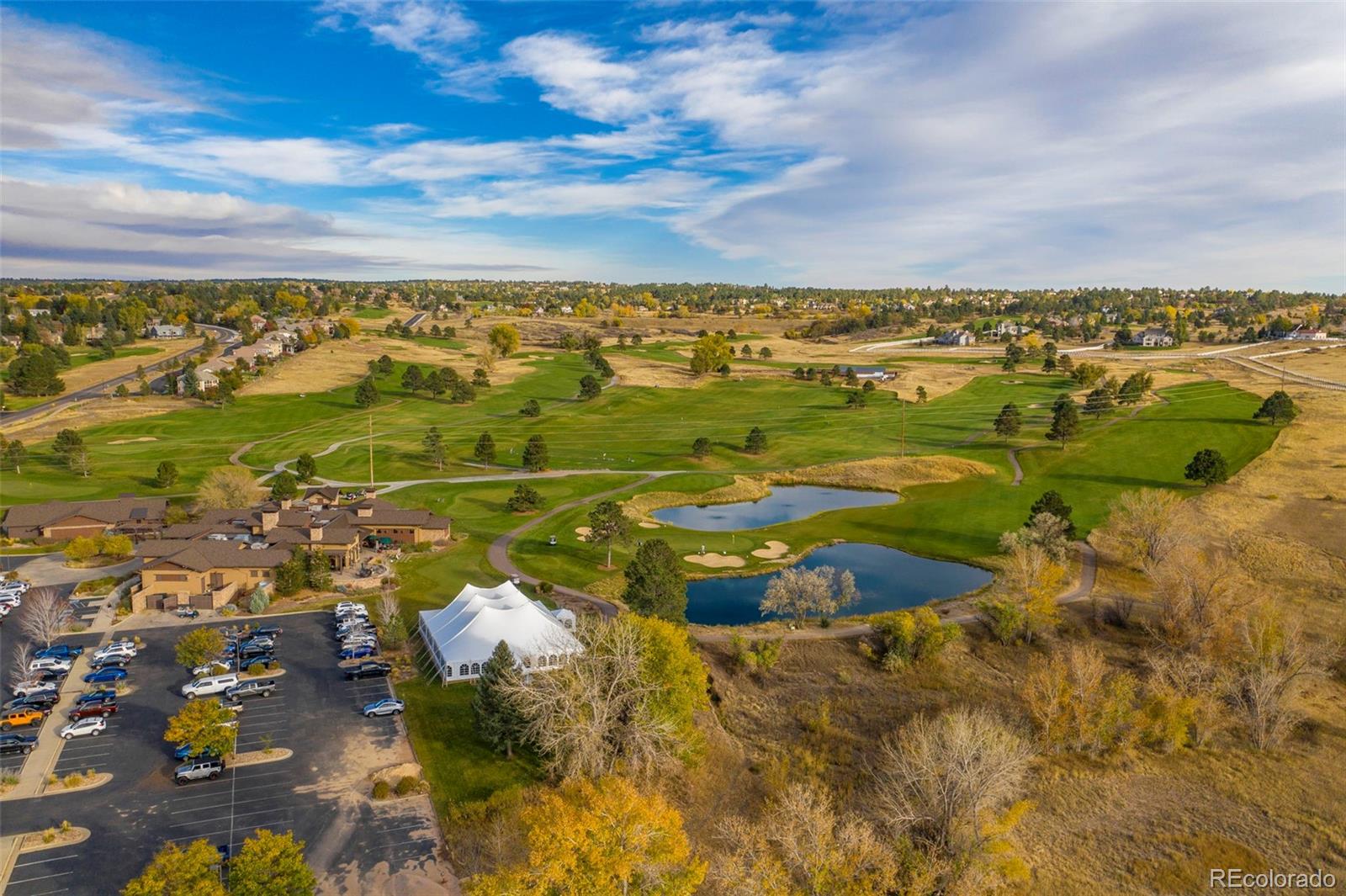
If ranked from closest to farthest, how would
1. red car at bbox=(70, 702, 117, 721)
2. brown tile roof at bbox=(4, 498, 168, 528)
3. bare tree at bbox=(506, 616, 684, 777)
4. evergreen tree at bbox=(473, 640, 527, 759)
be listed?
1. bare tree at bbox=(506, 616, 684, 777)
2. evergreen tree at bbox=(473, 640, 527, 759)
3. red car at bbox=(70, 702, 117, 721)
4. brown tile roof at bbox=(4, 498, 168, 528)

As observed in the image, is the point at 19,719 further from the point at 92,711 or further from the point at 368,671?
the point at 368,671

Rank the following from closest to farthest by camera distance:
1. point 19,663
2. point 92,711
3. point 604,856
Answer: point 604,856 < point 92,711 < point 19,663

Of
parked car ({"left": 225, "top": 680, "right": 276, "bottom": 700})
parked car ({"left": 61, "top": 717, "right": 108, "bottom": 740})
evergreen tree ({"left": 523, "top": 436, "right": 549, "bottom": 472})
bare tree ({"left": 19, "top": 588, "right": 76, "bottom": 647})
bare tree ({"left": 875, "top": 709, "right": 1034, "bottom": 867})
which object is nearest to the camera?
bare tree ({"left": 875, "top": 709, "right": 1034, "bottom": 867})

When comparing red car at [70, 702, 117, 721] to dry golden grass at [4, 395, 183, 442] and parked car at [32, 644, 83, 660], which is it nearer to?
parked car at [32, 644, 83, 660]

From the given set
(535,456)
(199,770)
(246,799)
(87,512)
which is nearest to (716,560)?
(535,456)

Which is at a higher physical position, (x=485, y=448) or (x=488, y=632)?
(x=485, y=448)

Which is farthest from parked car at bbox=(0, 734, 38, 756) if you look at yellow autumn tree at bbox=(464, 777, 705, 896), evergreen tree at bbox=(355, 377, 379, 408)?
evergreen tree at bbox=(355, 377, 379, 408)
